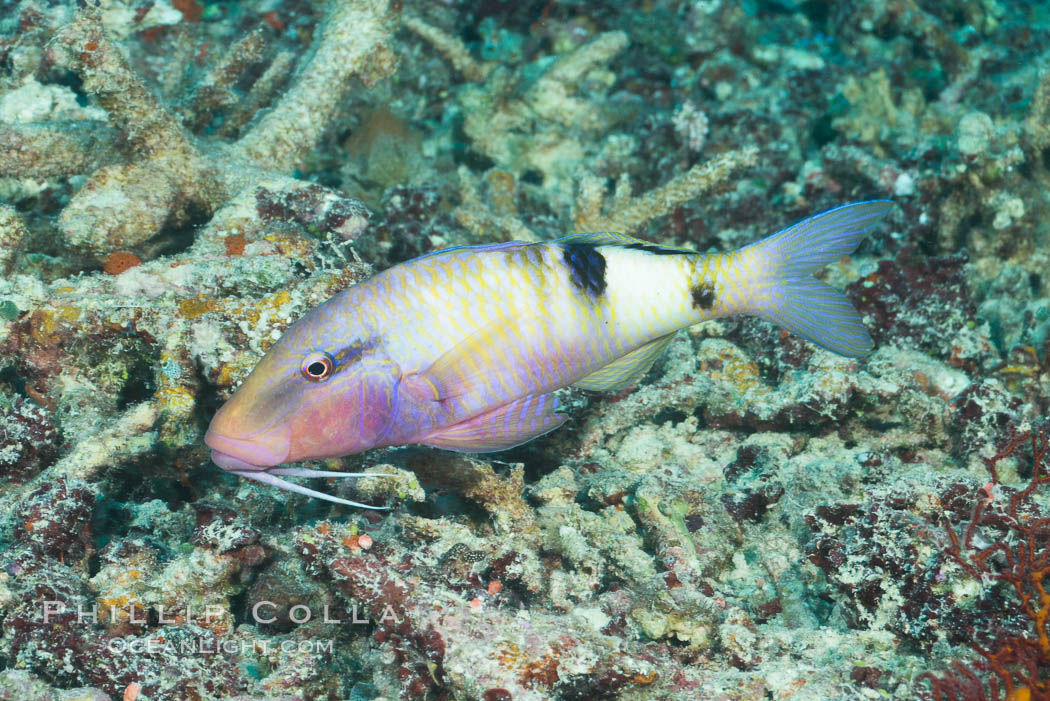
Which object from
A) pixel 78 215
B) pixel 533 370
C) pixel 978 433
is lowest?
pixel 978 433

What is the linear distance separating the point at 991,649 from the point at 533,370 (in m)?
2.12

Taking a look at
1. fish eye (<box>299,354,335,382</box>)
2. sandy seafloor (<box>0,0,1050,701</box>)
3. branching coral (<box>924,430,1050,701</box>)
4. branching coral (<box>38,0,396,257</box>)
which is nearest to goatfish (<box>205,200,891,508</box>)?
fish eye (<box>299,354,335,382</box>)

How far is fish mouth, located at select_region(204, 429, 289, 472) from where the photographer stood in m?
2.33

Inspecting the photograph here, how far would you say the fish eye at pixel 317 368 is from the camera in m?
2.43

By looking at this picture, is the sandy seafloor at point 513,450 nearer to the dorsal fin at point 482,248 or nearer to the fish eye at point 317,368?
the fish eye at point 317,368

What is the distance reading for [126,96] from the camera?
4.56m

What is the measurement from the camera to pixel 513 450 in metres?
4.15

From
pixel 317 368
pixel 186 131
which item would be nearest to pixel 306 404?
pixel 317 368

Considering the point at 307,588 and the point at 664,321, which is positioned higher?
the point at 664,321

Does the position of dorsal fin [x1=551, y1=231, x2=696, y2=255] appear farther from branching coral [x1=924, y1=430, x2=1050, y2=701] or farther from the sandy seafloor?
branching coral [x1=924, y1=430, x2=1050, y2=701]

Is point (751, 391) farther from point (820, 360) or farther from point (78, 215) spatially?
point (78, 215)

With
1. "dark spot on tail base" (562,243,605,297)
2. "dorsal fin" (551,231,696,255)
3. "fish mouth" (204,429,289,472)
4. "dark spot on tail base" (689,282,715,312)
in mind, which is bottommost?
"fish mouth" (204,429,289,472)

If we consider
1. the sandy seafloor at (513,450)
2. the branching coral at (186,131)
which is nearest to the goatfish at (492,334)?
the sandy seafloor at (513,450)

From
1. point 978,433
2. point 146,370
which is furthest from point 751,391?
point 146,370
